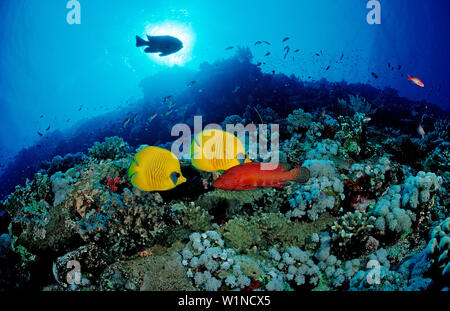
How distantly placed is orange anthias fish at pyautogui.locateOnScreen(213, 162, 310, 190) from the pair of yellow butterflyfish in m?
0.14

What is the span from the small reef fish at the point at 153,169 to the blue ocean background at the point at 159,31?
43574mm

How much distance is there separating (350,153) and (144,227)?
446 cm

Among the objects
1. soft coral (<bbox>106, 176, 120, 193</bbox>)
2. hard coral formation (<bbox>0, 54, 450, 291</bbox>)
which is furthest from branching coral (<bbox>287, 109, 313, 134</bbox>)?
soft coral (<bbox>106, 176, 120, 193</bbox>)

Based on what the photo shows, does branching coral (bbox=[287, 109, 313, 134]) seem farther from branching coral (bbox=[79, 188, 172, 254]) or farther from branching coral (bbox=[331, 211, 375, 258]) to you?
branching coral (bbox=[79, 188, 172, 254])

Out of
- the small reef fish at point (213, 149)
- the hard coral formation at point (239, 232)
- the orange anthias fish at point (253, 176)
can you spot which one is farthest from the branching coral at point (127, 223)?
the small reef fish at point (213, 149)

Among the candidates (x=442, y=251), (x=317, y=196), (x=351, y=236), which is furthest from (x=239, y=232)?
(x=442, y=251)

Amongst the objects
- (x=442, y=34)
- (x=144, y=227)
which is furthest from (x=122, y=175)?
(x=442, y=34)

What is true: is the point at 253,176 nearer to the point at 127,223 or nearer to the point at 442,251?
the point at 127,223

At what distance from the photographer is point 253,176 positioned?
7.79ft

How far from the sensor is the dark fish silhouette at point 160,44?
5.32 meters

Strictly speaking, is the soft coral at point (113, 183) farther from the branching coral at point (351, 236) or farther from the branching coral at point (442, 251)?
the branching coral at point (442, 251)

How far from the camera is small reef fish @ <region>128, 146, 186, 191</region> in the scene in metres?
2.19
